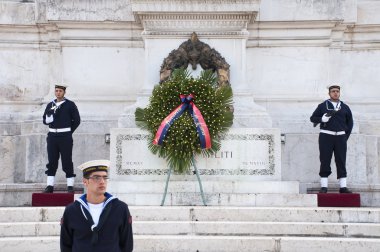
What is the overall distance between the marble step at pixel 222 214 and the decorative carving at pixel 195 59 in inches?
153

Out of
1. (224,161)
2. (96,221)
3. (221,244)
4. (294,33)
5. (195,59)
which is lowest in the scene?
(221,244)

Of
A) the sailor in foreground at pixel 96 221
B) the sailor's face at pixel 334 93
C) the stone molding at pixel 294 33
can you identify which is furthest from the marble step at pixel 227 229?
the stone molding at pixel 294 33

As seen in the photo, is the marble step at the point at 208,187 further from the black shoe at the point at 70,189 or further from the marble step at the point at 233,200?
the black shoe at the point at 70,189

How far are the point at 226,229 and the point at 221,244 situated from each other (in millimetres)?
566

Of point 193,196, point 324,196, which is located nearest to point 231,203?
point 193,196

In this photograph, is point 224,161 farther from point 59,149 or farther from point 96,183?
point 96,183

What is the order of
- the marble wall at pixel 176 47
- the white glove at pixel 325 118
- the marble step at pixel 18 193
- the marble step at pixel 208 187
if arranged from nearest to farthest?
1. the marble step at pixel 208 187
2. the white glove at pixel 325 118
3. the marble step at pixel 18 193
4. the marble wall at pixel 176 47

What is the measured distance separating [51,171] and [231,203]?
3176 mm

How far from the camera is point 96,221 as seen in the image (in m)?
6.24

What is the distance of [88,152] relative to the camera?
1467cm

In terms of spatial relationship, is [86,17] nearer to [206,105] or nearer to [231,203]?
[206,105]

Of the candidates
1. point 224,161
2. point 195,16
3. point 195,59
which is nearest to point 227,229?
point 224,161

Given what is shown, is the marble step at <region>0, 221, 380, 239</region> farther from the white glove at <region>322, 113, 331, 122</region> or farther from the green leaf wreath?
the white glove at <region>322, 113, 331, 122</region>

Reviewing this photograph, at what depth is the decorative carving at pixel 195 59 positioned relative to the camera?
559 inches
